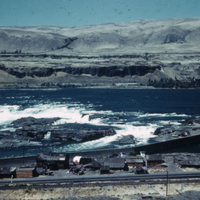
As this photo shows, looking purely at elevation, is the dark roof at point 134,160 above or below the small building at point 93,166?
above

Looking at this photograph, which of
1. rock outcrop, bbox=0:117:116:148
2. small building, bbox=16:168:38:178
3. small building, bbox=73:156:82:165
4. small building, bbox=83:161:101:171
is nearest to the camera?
small building, bbox=16:168:38:178

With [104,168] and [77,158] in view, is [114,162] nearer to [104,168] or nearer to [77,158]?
[104,168]

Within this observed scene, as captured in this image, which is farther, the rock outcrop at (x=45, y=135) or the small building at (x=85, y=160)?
the rock outcrop at (x=45, y=135)

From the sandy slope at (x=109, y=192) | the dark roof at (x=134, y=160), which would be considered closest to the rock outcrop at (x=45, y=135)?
the dark roof at (x=134, y=160)

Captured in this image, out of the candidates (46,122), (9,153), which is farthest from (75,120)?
(9,153)

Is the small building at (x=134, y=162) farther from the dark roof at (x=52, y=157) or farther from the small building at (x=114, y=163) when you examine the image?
the dark roof at (x=52, y=157)

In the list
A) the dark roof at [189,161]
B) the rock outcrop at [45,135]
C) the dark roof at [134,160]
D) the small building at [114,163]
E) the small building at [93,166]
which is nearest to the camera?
the small building at [93,166]

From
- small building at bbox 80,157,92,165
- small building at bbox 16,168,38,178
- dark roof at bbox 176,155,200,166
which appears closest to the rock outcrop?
small building at bbox 80,157,92,165

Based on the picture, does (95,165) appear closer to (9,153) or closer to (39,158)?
(39,158)

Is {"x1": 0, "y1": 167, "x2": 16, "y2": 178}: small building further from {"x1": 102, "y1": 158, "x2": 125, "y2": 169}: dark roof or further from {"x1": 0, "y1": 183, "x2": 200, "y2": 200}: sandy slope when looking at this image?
{"x1": 102, "y1": 158, "x2": 125, "y2": 169}: dark roof
